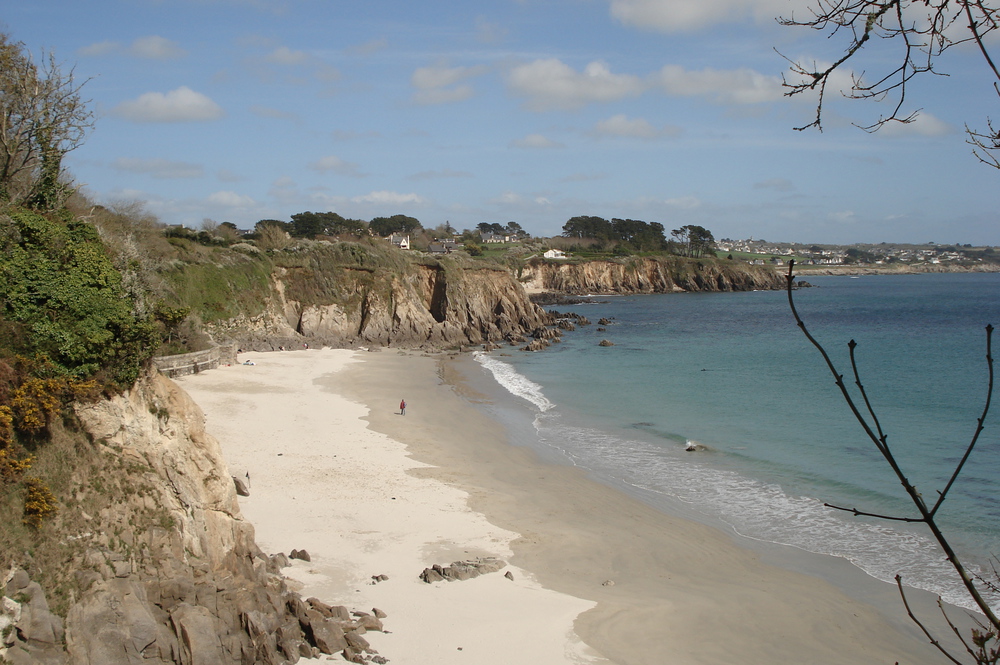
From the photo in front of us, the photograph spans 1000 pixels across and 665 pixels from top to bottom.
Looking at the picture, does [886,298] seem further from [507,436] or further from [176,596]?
[176,596]

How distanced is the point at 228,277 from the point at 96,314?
34274 millimetres

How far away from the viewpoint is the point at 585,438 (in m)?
24.2

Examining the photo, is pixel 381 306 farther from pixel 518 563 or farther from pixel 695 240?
pixel 695 240

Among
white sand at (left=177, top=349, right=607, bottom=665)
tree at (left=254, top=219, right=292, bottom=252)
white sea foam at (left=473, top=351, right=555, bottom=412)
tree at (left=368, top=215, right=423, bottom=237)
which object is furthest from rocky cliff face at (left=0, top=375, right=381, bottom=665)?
tree at (left=368, top=215, right=423, bottom=237)

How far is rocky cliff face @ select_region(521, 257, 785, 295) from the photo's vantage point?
105m

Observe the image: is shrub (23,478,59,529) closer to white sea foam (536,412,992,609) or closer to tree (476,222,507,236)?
white sea foam (536,412,992,609)

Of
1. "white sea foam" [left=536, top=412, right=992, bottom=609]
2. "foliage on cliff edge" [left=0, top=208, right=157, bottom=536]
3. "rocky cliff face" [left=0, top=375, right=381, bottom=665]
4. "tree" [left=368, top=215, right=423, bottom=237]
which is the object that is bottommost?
"white sea foam" [left=536, top=412, right=992, bottom=609]

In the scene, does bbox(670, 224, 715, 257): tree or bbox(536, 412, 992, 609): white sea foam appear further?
bbox(670, 224, 715, 257): tree

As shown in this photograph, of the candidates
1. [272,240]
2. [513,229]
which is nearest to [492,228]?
[513,229]

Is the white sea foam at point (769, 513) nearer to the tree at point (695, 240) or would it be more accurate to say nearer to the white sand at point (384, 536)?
the white sand at point (384, 536)

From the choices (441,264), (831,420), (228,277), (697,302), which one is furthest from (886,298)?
(228,277)

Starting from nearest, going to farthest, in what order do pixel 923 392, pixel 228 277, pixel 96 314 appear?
pixel 96 314 → pixel 923 392 → pixel 228 277

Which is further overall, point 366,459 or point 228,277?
point 228,277

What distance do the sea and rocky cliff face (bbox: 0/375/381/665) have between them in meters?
7.73
